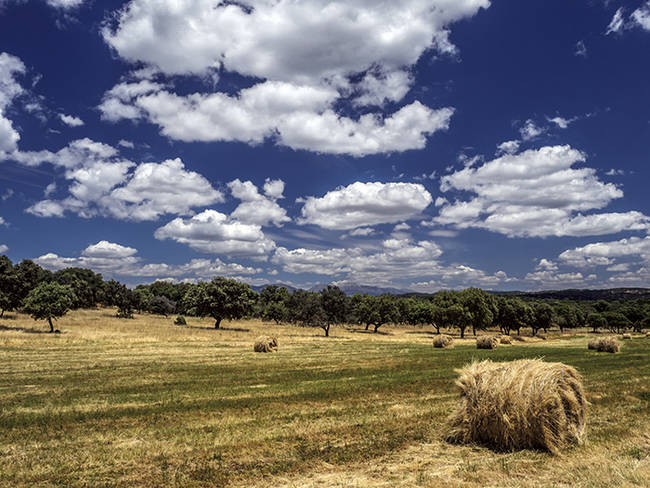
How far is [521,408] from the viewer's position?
885 cm

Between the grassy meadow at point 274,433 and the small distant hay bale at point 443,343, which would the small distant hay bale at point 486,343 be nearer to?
the small distant hay bale at point 443,343

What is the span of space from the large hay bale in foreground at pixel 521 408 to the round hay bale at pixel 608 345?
1244 inches

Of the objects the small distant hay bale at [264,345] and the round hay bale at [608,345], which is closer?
the small distant hay bale at [264,345]

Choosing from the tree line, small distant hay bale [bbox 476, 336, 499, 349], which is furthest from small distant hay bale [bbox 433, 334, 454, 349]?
the tree line

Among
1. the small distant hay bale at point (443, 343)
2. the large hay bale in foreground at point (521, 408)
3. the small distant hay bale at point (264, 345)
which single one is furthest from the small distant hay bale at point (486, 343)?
the large hay bale in foreground at point (521, 408)

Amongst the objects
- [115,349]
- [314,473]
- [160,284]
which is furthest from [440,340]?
[160,284]

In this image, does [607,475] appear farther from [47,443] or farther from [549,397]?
[47,443]

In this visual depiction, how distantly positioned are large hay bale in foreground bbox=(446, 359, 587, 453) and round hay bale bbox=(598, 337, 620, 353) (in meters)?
31.6

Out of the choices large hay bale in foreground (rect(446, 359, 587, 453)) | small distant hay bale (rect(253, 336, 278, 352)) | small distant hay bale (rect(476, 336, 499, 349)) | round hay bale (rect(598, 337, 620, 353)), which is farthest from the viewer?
small distant hay bale (rect(476, 336, 499, 349))

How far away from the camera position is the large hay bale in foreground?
880 centimetres

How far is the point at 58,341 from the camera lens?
3472 centimetres

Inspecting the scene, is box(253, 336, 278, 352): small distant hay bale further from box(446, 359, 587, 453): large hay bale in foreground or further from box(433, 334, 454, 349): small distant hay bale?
box(446, 359, 587, 453): large hay bale in foreground

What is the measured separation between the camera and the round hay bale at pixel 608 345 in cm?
3434

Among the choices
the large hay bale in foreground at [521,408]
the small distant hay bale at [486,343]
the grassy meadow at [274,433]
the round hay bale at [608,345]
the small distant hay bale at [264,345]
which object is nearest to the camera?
the grassy meadow at [274,433]
